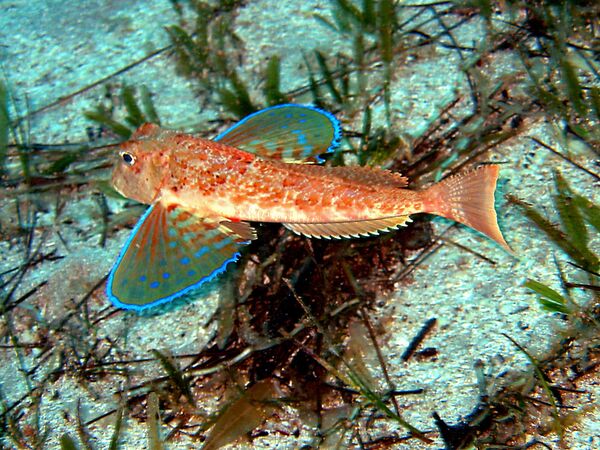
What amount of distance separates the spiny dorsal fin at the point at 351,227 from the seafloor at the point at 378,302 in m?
0.55

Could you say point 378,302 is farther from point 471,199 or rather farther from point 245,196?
point 245,196

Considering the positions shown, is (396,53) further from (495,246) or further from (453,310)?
(453,310)

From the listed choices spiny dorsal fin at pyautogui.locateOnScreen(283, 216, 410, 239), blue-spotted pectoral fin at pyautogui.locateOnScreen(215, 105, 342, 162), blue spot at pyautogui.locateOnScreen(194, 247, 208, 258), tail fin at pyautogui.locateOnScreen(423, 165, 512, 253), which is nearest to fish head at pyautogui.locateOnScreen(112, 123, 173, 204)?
blue-spotted pectoral fin at pyautogui.locateOnScreen(215, 105, 342, 162)

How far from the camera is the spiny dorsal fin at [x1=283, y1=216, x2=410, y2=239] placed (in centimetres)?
288

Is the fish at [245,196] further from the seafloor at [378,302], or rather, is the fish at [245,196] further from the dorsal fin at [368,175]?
the seafloor at [378,302]

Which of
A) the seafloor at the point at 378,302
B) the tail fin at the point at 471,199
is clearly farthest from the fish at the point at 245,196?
the seafloor at the point at 378,302

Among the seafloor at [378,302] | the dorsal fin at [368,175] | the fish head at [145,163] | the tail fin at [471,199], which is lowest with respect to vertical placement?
the seafloor at [378,302]

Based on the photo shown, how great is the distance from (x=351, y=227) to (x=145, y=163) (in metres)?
1.41

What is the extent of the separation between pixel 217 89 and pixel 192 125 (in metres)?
0.41

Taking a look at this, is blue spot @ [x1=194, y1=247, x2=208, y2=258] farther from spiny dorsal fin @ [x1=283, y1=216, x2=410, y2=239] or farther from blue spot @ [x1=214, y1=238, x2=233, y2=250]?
spiny dorsal fin @ [x1=283, y1=216, x2=410, y2=239]

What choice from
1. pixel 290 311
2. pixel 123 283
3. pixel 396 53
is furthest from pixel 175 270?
pixel 396 53

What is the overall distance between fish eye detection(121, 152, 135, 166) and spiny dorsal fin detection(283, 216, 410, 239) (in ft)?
3.92

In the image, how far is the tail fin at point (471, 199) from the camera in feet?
8.76

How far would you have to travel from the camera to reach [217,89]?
4504mm
